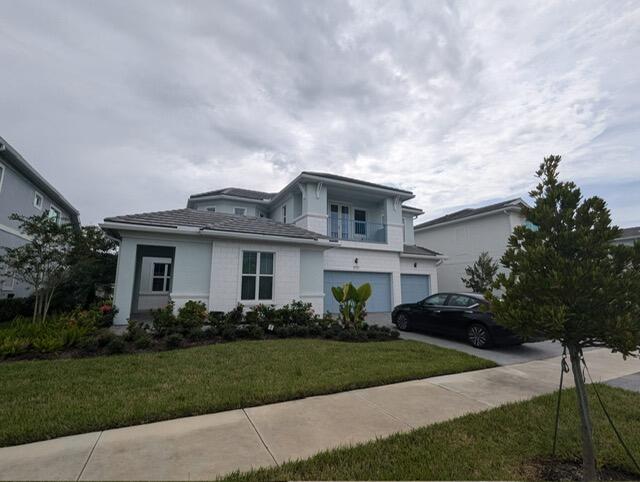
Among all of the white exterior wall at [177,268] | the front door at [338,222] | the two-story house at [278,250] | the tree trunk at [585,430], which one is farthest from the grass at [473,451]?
the front door at [338,222]

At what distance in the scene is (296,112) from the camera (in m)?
13.2

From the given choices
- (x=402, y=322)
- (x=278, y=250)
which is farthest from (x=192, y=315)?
(x=402, y=322)

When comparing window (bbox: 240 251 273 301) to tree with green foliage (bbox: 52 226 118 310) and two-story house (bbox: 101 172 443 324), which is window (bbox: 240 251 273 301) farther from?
tree with green foliage (bbox: 52 226 118 310)

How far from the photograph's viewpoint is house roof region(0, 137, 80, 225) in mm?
12023

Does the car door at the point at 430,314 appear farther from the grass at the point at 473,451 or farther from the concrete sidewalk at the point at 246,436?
the grass at the point at 473,451

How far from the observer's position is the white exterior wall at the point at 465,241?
698 inches

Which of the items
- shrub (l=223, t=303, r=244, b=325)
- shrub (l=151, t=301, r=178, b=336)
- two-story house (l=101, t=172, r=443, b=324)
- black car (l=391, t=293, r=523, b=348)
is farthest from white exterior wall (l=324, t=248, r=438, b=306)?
shrub (l=151, t=301, r=178, b=336)

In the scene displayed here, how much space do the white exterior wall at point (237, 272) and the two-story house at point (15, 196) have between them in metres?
6.56

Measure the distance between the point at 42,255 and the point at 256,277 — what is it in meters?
7.06

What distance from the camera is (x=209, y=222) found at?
1178 cm

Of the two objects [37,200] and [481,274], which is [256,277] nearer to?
[481,274]

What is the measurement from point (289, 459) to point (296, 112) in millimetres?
13304

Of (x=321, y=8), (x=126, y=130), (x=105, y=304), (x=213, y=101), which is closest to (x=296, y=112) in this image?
(x=213, y=101)

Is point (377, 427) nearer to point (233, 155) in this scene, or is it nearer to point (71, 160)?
point (233, 155)
